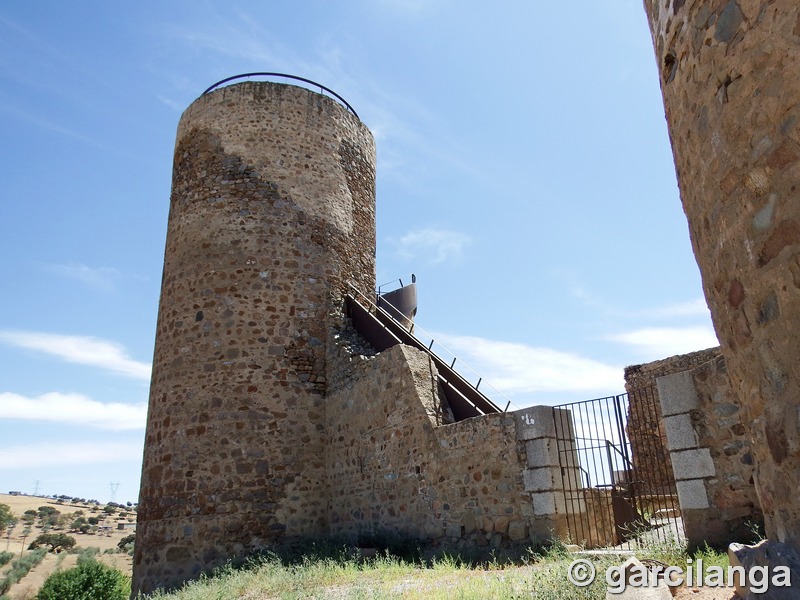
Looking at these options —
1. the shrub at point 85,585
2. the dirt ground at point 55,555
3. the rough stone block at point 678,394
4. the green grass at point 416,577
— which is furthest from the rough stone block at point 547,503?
the dirt ground at point 55,555

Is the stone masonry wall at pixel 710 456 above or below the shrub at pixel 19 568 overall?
above

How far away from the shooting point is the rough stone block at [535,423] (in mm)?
7477

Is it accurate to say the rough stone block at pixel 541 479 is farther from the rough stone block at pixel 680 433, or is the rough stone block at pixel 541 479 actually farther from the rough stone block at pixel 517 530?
the rough stone block at pixel 680 433

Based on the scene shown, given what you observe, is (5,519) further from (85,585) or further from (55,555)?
(85,585)

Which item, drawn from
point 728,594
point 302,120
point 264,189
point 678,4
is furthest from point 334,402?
point 678,4

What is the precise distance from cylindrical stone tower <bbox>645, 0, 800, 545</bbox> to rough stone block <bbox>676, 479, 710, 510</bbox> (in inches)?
147

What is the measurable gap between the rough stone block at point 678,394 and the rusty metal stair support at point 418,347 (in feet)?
9.74

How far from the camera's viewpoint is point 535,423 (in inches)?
296

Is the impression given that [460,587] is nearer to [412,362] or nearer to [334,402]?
[412,362]

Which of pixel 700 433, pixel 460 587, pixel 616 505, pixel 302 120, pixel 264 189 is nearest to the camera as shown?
pixel 460 587

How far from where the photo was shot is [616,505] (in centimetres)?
825

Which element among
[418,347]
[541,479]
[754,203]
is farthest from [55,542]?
[754,203]

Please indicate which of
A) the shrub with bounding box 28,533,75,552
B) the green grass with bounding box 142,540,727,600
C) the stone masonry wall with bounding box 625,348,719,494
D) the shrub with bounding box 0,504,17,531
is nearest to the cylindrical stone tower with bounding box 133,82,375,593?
the green grass with bounding box 142,540,727,600

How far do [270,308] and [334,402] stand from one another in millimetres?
2051
